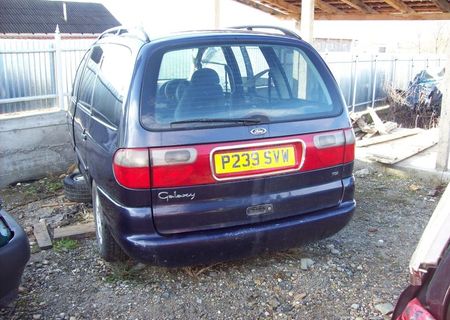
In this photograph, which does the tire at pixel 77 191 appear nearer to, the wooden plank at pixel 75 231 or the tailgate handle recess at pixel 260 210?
the wooden plank at pixel 75 231

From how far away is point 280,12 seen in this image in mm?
10109

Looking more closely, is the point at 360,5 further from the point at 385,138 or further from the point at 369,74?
the point at 385,138

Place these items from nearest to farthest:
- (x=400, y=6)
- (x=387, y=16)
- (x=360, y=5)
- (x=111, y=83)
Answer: (x=111, y=83)
(x=400, y=6)
(x=360, y=5)
(x=387, y=16)

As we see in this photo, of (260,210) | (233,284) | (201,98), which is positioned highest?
(201,98)

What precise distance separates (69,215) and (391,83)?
1075cm

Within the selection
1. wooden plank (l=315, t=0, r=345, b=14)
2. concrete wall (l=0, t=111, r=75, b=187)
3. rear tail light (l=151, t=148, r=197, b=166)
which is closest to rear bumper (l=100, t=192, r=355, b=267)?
rear tail light (l=151, t=148, r=197, b=166)

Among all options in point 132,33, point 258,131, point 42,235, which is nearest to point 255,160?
point 258,131

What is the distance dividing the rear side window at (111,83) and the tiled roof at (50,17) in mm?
20829

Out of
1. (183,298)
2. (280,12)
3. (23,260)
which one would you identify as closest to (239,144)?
(183,298)

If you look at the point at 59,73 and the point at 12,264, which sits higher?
the point at 59,73

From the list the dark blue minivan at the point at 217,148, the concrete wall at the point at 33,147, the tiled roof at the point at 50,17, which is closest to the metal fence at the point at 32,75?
the concrete wall at the point at 33,147

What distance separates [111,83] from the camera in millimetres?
3082

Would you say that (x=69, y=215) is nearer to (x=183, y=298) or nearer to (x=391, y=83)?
(x=183, y=298)

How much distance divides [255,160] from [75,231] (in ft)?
6.74
